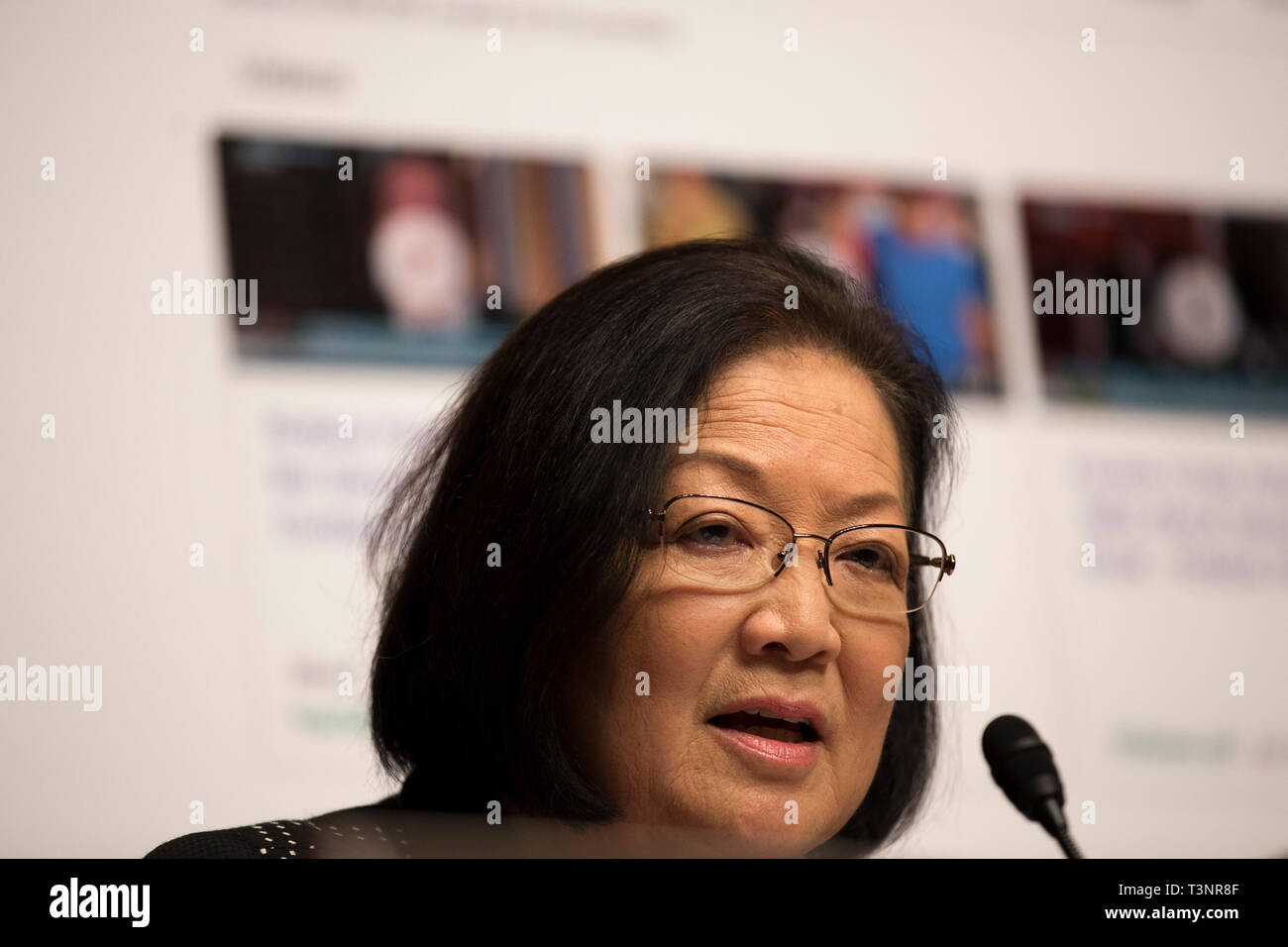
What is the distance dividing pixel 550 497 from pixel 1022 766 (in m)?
0.54

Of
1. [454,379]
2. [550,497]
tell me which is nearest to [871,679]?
[550,497]

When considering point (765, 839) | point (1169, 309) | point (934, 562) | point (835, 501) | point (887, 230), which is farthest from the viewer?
point (1169, 309)

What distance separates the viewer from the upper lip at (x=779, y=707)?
142 cm

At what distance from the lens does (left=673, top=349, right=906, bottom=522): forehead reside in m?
1.49

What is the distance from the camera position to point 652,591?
1.46 meters

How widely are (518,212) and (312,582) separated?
796mm

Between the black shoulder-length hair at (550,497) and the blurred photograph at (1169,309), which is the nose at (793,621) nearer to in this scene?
the black shoulder-length hair at (550,497)

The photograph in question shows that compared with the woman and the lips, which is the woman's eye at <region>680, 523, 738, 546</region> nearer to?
the woman

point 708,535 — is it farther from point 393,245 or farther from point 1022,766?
point 393,245

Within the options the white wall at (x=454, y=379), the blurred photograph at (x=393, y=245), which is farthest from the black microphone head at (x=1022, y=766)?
the blurred photograph at (x=393, y=245)

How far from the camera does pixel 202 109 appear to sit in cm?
257

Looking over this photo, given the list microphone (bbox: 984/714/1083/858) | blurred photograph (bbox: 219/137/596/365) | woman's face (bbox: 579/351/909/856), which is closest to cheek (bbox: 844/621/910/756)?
woman's face (bbox: 579/351/909/856)

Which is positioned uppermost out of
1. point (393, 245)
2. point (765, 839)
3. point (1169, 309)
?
point (393, 245)
